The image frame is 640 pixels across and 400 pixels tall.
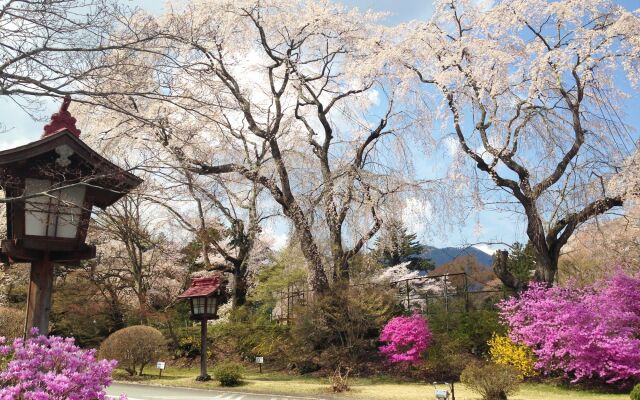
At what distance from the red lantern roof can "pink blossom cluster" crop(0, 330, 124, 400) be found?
1001 cm

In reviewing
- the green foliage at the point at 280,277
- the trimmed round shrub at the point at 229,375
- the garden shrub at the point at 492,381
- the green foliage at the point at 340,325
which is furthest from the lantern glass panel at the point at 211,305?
the garden shrub at the point at 492,381

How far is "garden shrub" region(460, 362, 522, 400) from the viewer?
9.02 metres

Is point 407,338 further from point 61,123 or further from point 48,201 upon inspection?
point 48,201

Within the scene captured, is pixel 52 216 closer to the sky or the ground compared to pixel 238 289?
closer to the ground

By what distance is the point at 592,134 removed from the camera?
1294 cm

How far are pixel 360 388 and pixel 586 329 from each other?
5003mm

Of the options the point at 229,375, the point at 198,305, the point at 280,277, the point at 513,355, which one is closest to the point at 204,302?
the point at 198,305

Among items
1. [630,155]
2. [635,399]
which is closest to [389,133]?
[630,155]

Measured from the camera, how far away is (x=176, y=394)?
36.8ft

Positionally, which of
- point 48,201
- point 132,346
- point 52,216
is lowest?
point 132,346

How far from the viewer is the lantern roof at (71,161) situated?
15.7 ft

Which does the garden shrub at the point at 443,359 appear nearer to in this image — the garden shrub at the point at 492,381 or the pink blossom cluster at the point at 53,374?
the garden shrub at the point at 492,381

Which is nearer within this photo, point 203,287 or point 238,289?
point 203,287

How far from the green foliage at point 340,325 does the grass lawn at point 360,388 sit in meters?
0.77
